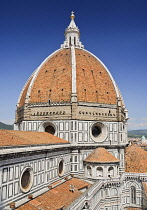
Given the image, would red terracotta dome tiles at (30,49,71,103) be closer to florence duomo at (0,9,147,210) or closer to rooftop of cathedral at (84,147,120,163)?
florence duomo at (0,9,147,210)

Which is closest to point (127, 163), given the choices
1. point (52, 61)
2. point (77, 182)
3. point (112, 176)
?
point (112, 176)

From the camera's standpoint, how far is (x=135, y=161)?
102 feet

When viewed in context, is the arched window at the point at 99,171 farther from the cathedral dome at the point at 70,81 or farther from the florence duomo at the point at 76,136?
the cathedral dome at the point at 70,81

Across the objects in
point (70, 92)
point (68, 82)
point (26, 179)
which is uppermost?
point (68, 82)

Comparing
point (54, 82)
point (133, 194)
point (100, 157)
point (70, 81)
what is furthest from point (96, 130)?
point (133, 194)

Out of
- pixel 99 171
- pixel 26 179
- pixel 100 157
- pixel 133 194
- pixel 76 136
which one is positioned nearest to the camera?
pixel 26 179

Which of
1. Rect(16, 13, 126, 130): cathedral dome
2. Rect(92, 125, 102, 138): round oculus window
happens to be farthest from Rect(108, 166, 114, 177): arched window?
Rect(16, 13, 126, 130): cathedral dome

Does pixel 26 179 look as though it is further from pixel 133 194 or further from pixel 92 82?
pixel 92 82

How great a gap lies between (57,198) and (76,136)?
33.5ft

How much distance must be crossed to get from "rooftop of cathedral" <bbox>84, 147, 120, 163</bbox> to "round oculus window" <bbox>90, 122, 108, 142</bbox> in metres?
2.30

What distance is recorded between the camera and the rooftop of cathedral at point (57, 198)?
1668 cm

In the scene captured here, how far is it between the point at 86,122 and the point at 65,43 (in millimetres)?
15704

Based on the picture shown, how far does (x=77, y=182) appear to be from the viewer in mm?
24688

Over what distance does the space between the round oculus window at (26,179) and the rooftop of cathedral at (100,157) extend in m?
9.92
